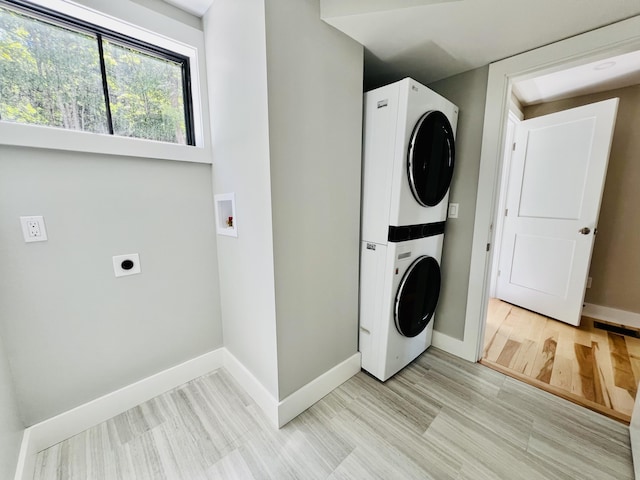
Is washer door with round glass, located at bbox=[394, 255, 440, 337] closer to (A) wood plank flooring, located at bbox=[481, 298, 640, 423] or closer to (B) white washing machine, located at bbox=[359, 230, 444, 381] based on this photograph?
(B) white washing machine, located at bbox=[359, 230, 444, 381]

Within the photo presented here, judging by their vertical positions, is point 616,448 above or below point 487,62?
below

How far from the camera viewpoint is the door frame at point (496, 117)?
1.27m

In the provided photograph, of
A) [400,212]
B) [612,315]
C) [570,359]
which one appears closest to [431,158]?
[400,212]

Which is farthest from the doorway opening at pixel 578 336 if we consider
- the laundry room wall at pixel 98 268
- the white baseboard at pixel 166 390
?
the laundry room wall at pixel 98 268

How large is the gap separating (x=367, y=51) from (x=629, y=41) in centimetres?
131

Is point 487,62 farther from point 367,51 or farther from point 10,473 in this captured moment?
point 10,473

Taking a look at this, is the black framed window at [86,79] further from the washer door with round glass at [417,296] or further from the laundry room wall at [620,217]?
the laundry room wall at [620,217]

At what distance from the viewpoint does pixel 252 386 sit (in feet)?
5.02

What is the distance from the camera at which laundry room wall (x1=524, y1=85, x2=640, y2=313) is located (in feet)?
7.65

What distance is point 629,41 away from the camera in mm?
1227

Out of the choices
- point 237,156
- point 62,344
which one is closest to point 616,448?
point 237,156

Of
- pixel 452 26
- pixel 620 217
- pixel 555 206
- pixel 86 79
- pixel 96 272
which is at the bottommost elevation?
pixel 96 272

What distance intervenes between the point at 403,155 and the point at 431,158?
279 millimetres

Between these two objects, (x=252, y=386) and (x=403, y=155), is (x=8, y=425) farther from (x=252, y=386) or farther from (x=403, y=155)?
(x=403, y=155)
